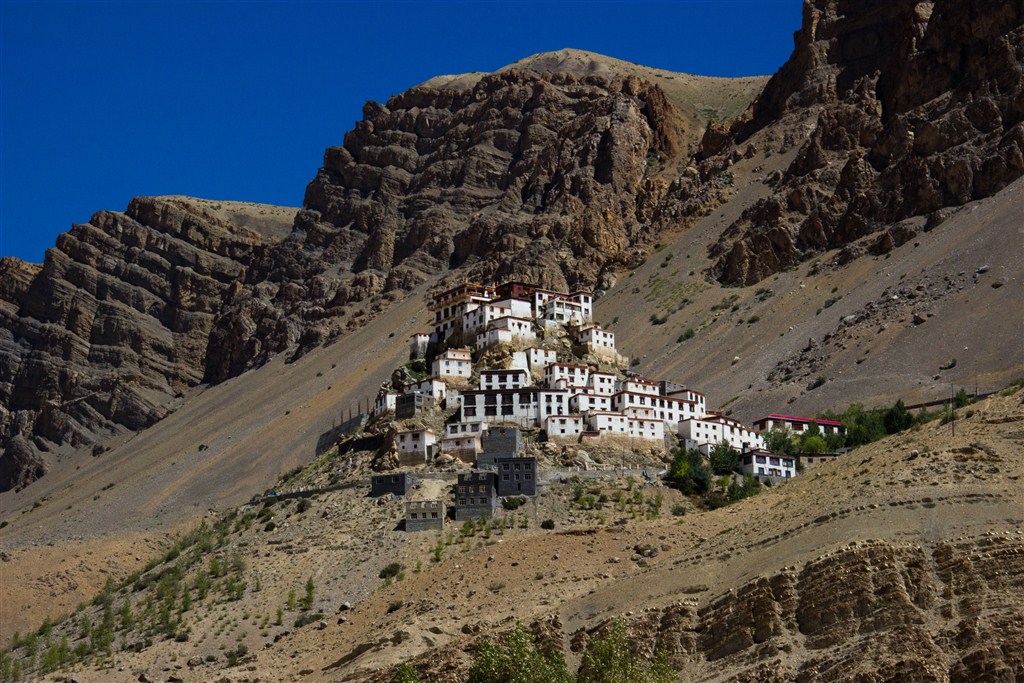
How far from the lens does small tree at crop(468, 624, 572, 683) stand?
53531 millimetres

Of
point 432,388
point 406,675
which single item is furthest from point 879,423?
point 406,675

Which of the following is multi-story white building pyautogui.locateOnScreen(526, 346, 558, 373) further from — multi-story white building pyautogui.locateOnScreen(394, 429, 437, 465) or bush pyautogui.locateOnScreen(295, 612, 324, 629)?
bush pyautogui.locateOnScreen(295, 612, 324, 629)

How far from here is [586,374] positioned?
329ft

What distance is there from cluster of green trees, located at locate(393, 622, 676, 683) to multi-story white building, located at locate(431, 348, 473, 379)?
46.4m

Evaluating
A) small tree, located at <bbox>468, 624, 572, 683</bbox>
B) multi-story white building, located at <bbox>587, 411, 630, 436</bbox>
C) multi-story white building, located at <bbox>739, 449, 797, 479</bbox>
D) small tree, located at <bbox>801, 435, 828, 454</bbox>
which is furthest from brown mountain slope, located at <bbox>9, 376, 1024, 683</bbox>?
small tree, located at <bbox>801, 435, 828, 454</bbox>

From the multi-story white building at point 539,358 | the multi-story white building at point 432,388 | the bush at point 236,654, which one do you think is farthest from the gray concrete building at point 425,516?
the multi-story white building at point 539,358

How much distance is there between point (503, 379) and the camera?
325 feet

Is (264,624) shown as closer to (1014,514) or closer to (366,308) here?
(1014,514)

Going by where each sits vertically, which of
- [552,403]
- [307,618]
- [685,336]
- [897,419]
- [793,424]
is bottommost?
[307,618]

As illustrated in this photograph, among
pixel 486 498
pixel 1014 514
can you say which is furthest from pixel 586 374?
pixel 1014 514

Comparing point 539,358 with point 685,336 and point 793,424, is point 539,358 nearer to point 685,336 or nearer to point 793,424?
point 793,424

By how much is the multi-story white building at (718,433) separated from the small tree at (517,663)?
39105 mm

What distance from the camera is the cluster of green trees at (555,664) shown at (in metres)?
52.2

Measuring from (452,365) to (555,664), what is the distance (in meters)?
49.2
